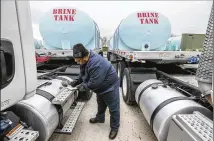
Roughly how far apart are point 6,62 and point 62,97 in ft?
3.98

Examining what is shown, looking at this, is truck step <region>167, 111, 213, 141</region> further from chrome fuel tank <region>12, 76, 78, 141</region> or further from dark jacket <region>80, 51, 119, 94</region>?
chrome fuel tank <region>12, 76, 78, 141</region>

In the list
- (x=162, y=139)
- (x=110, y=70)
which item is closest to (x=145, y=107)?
(x=162, y=139)

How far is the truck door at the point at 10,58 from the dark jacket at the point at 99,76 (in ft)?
4.12

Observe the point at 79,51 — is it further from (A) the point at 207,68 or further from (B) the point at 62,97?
(A) the point at 207,68

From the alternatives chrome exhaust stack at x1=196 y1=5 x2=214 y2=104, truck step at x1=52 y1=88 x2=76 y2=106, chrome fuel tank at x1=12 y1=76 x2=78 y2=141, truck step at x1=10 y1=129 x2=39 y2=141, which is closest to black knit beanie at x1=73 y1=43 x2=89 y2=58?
truck step at x1=52 y1=88 x2=76 y2=106

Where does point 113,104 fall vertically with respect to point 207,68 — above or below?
below

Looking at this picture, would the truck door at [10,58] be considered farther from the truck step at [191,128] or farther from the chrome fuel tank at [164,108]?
the chrome fuel tank at [164,108]

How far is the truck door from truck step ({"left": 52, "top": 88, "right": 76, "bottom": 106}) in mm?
935

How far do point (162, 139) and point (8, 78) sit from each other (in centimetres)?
162

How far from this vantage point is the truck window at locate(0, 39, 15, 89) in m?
0.71

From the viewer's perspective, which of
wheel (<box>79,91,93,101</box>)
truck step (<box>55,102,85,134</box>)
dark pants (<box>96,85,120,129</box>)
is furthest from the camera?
wheel (<box>79,91,93,101</box>)

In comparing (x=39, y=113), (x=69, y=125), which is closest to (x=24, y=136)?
(x=39, y=113)

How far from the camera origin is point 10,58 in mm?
776

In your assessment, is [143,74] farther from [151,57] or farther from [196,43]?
[196,43]
